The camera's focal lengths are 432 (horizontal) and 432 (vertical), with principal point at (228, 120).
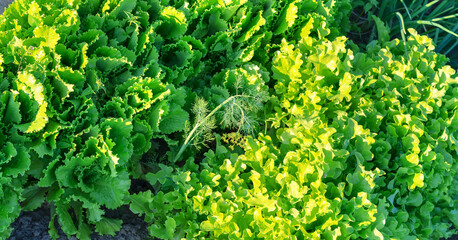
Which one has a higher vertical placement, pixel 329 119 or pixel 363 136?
pixel 363 136

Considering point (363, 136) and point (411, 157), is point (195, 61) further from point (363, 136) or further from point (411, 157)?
point (411, 157)

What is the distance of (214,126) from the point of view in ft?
10.2

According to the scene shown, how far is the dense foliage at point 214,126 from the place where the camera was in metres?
2.43

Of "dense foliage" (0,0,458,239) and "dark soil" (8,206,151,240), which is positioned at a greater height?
"dense foliage" (0,0,458,239)

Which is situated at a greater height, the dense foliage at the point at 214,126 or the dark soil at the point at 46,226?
the dense foliage at the point at 214,126

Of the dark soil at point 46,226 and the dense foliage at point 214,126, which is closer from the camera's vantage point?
the dense foliage at point 214,126

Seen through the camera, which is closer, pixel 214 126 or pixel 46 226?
pixel 46 226

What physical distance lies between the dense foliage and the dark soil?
0.10m

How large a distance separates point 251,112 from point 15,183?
64.9 inches

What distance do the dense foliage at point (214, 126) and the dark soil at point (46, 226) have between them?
0.10 m

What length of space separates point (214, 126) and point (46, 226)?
1269 mm

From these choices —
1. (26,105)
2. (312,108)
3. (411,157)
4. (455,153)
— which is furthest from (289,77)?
(26,105)

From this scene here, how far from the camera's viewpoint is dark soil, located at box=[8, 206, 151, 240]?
2.58m

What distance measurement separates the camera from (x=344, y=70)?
3207 mm
